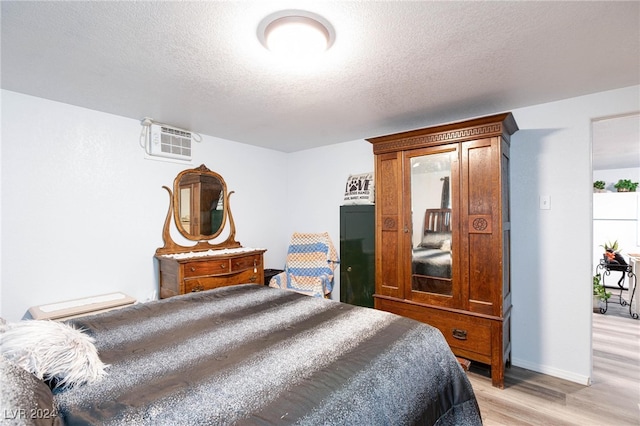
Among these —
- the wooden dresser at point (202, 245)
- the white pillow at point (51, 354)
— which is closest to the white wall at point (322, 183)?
the wooden dresser at point (202, 245)

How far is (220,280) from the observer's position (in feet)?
10.2

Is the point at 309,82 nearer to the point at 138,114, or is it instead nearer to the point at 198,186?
the point at 138,114

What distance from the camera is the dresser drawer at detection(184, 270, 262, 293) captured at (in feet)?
9.43

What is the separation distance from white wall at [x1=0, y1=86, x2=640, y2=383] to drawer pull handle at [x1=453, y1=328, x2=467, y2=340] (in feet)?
2.00

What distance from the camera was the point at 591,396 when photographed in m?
2.22

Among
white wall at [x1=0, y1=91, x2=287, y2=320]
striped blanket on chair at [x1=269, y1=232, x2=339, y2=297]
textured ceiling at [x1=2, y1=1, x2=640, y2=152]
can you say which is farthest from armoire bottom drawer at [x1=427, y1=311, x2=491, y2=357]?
white wall at [x1=0, y1=91, x2=287, y2=320]

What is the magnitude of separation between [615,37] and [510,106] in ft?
3.41

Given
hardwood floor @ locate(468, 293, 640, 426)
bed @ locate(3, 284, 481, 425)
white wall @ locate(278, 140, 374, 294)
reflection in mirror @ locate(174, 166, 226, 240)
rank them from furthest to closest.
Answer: white wall @ locate(278, 140, 374, 294) < reflection in mirror @ locate(174, 166, 226, 240) < hardwood floor @ locate(468, 293, 640, 426) < bed @ locate(3, 284, 481, 425)

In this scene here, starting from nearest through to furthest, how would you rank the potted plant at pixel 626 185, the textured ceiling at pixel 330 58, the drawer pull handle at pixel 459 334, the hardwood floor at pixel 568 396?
1. the textured ceiling at pixel 330 58
2. the hardwood floor at pixel 568 396
3. the drawer pull handle at pixel 459 334
4. the potted plant at pixel 626 185

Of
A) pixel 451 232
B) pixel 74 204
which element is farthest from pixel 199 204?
pixel 451 232

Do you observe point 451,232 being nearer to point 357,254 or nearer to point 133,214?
point 357,254

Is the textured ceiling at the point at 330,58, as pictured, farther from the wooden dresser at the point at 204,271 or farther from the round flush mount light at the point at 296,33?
the wooden dresser at the point at 204,271

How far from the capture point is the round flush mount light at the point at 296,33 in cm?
143

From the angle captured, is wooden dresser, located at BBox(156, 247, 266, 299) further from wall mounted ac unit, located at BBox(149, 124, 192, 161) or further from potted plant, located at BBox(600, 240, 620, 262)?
potted plant, located at BBox(600, 240, 620, 262)
